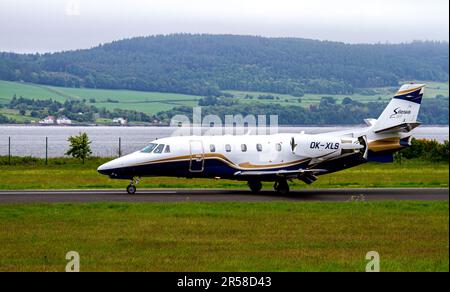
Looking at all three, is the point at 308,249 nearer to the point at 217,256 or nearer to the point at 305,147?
the point at 217,256

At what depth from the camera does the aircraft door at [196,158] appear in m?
40.8

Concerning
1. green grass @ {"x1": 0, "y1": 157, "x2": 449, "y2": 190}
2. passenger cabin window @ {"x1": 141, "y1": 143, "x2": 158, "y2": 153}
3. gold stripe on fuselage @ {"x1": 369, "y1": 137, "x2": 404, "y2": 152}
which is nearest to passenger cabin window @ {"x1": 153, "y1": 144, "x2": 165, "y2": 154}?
passenger cabin window @ {"x1": 141, "y1": 143, "x2": 158, "y2": 153}

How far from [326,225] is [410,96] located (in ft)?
58.5

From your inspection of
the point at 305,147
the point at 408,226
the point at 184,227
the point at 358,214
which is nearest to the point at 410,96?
the point at 305,147

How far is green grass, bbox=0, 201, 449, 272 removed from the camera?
20.3 m

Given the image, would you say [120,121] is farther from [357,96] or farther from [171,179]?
[171,179]

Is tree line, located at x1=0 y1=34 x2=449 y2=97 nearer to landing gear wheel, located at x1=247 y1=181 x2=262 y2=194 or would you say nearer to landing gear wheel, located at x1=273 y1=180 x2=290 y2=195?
landing gear wheel, located at x1=247 y1=181 x2=262 y2=194

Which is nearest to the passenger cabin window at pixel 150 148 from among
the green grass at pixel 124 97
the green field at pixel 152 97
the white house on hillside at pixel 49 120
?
the green field at pixel 152 97

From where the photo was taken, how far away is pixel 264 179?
4125 centimetres

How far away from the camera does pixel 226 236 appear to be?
25156 mm

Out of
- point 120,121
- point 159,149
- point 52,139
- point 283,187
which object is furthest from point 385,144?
point 52,139

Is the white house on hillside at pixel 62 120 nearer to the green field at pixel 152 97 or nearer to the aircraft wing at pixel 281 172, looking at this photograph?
the green field at pixel 152 97

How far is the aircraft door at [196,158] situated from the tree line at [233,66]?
35922 millimetres

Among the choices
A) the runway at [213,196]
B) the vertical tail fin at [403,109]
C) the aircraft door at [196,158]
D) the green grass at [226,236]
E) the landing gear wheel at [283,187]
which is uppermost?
the vertical tail fin at [403,109]
